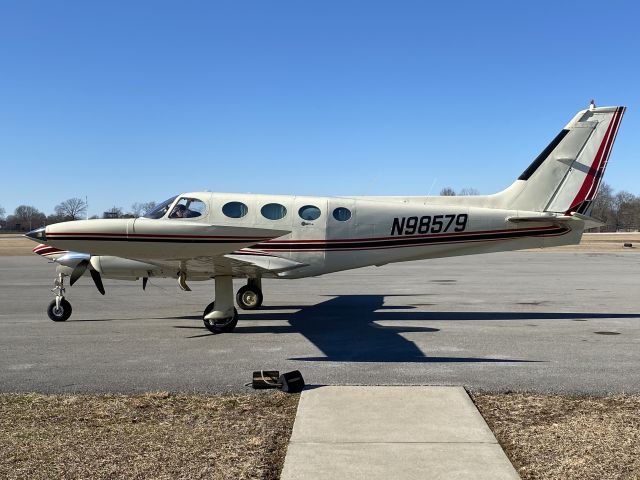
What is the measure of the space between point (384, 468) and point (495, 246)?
9.59 m

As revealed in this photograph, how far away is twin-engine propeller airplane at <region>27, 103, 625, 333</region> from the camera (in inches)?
499

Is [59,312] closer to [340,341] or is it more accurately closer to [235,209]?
[235,209]

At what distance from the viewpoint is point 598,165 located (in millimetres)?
13352

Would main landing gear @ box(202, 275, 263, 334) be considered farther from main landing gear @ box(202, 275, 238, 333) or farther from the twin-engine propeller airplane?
the twin-engine propeller airplane

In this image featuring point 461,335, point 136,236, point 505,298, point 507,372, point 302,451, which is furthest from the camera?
point 505,298

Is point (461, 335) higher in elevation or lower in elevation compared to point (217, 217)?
lower

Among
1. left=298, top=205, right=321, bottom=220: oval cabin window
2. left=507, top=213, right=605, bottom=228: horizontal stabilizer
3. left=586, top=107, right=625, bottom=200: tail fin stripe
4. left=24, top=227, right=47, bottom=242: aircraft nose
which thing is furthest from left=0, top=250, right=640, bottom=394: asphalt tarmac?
left=586, top=107, right=625, bottom=200: tail fin stripe

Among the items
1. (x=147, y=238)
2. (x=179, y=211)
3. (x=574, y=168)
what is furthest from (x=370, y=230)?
(x=147, y=238)

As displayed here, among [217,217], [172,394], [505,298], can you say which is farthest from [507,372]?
[505,298]

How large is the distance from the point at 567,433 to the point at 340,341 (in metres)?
5.41

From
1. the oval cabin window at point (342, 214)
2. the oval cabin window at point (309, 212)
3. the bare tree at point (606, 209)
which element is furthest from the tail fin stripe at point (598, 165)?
the bare tree at point (606, 209)

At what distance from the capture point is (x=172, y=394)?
6668 mm

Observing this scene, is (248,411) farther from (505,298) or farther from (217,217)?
(505,298)

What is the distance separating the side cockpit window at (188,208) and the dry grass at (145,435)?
21.0ft
